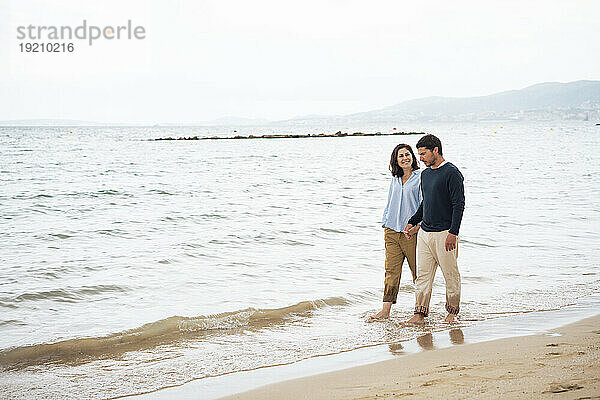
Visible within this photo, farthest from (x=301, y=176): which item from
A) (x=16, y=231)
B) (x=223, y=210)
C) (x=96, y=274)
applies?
(x=96, y=274)

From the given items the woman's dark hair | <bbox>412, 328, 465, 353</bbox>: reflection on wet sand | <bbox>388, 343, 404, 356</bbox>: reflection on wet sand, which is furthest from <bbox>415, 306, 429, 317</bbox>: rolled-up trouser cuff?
the woman's dark hair

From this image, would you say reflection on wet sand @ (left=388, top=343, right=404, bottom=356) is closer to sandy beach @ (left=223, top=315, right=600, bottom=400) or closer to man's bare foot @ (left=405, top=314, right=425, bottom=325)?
sandy beach @ (left=223, top=315, right=600, bottom=400)

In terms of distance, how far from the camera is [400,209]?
6270mm

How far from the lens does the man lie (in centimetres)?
576

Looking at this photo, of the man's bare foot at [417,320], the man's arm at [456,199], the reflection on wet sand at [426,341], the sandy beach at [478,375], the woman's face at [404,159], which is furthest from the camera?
the man's bare foot at [417,320]

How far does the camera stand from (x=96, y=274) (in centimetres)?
877

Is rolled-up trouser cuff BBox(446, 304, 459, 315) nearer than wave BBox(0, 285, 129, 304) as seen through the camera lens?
Yes

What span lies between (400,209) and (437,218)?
487mm

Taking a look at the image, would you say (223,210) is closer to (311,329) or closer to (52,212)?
(52,212)

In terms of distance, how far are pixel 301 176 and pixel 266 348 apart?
22356mm

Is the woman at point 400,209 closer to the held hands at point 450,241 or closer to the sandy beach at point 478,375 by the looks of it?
the held hands at point 450,241

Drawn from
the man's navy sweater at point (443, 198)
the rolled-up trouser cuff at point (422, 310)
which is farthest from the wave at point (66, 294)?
the man's navy sweater at point (443, 198)

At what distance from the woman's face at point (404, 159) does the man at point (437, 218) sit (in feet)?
0.63

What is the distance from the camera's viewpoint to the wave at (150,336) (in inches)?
221
